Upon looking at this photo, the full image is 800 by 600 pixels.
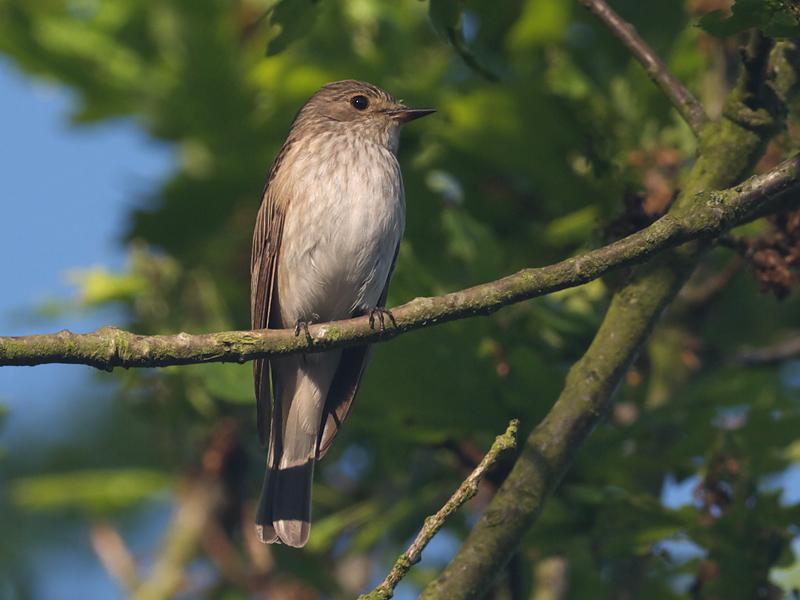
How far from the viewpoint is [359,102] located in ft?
22.0

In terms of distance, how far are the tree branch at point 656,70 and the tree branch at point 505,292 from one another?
0.72 m

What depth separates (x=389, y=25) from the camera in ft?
20.0

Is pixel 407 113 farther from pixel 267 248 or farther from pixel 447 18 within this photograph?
pixel 447 18

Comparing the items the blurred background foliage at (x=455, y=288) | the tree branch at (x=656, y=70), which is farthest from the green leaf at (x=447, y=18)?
the blurred background foliage at (x=455, y=288)

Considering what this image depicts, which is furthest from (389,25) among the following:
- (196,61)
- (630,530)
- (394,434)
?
(630,530)

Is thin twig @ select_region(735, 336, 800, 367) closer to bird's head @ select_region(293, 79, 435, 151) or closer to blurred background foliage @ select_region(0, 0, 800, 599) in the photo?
blurred background foliage @ select_region(0, 0, 800, 599)

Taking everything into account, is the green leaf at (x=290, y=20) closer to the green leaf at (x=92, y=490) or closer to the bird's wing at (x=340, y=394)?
the bird's wing at (x=340, y=394)

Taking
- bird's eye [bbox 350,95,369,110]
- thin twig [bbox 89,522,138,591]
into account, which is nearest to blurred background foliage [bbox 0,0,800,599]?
thin twig [bbox 89,522,138,591]

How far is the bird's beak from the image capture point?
578 centimetres

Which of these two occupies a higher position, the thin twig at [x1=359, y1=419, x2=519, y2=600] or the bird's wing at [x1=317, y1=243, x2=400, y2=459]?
the thin twig at [x1=359, y1=419, x2=519, y2=600]

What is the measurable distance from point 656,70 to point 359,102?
270 cm

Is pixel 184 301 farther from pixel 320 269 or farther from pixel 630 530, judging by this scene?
pixel 630 530

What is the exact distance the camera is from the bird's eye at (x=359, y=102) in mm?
6660

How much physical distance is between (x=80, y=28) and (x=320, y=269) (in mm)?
1784
